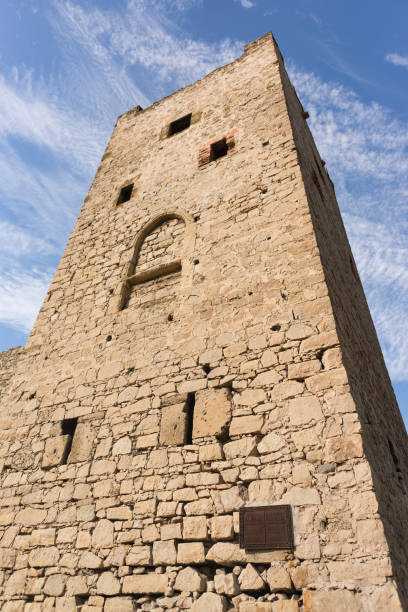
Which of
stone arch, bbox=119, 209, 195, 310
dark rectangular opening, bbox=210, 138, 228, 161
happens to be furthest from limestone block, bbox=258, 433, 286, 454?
dark rectangular opening, bbox=210, 138, 228, 161

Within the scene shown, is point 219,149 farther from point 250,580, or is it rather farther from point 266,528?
point 250,580

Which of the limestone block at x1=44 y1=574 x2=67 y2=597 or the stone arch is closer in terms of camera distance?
the limestone block at x1=44 y1=574 x2=67 y2=597

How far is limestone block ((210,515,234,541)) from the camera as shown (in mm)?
3166

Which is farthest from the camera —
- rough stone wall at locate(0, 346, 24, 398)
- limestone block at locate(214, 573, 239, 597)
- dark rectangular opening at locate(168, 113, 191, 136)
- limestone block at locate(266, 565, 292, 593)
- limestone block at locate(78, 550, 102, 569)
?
rough stone wall at locate(0, 346, 24, 398)

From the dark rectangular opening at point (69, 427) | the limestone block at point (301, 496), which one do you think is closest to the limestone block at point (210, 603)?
the limestone block at point (301, 496)

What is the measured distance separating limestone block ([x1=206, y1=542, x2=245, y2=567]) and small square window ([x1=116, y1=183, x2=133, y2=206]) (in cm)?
632

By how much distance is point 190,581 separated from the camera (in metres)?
3.10

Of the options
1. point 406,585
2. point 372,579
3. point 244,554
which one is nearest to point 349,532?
point 372,579

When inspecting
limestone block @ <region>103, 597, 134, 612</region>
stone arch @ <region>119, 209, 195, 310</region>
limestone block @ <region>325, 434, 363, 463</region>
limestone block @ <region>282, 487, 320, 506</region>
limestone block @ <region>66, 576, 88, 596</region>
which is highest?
stone arch @ <region>119, 209, 195, 310</region>

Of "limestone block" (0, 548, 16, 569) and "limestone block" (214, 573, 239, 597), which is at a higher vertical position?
"limestone block" (0, 548, 16, 569)

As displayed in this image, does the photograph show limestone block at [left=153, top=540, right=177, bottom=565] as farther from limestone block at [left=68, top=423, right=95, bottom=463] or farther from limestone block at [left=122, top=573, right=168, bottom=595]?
limestone block at [left=68, top=423, right=95, bottom=463]

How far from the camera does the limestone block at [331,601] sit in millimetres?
2531

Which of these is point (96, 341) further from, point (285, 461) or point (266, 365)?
point (285, 461)

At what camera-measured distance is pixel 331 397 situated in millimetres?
3381
